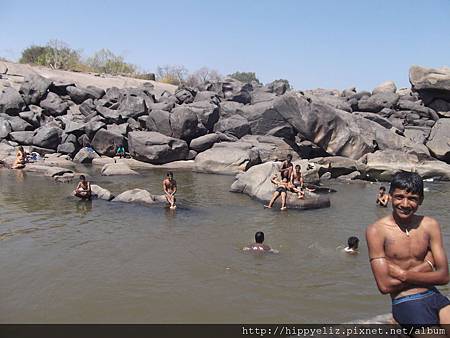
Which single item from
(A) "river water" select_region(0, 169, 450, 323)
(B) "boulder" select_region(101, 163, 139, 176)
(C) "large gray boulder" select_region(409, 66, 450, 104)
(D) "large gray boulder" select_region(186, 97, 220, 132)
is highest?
(C) "large gray boulder" select_region(409, 66, 450, 104)

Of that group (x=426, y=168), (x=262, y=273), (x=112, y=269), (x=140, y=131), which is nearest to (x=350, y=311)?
(x=262, y=273)

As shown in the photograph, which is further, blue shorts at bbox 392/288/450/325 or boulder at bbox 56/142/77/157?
boulder at bbox 56/142/77/157

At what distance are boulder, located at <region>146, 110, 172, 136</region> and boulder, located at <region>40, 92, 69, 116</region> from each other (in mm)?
6952

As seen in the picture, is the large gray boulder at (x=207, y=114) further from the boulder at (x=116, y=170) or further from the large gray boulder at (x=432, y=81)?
the large gray boulder at (x=432, y=81)

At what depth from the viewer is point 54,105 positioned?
28234 millimetres

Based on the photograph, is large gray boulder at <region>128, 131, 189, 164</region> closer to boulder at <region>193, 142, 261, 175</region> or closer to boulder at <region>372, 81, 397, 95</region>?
boulder at <region>193, 142, 261, 175</region>

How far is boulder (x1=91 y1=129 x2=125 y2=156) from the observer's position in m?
23.9

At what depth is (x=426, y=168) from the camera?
20625 mm

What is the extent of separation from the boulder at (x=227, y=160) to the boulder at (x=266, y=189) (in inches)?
168

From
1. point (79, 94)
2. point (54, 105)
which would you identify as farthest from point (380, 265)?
point (79, 94)

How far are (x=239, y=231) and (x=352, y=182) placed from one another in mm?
10695

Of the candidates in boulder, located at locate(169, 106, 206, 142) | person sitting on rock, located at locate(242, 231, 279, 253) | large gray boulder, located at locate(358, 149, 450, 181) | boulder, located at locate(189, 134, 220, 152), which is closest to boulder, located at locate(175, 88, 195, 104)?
boulder, located at locate(169, 106, 206, 142)

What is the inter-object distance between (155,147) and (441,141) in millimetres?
14542

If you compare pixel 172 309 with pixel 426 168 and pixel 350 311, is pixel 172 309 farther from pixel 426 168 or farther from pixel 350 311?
pixel 426 168
